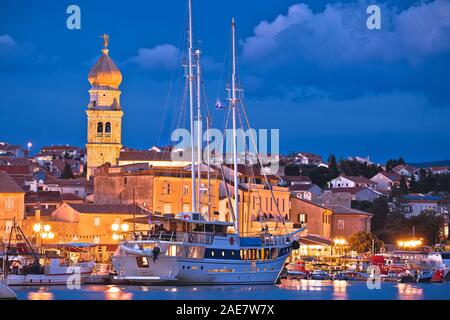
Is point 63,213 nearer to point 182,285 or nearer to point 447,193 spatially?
point 182,285

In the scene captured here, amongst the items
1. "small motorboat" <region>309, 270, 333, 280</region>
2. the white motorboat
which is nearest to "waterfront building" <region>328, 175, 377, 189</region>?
"small motorboat" <region>309, 270, 333, 280</region>

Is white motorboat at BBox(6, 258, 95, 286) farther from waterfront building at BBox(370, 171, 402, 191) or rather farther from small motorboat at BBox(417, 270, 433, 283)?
waterfront building at BBox(370, 171, 402, 191)

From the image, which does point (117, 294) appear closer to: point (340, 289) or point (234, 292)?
point (234, 292)

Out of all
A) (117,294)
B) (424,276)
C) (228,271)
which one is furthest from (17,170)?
(117,294)

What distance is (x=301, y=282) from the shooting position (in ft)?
251

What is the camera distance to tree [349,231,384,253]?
102 m

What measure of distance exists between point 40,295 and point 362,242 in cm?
4889

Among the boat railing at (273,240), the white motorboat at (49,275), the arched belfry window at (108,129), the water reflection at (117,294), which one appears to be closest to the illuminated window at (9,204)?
the white motorboat at (49,275)

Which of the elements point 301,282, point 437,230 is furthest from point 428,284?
point 437,230

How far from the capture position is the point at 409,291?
2670 inches

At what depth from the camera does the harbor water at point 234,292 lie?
2238 inches

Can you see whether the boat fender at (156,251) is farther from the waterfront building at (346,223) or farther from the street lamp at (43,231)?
the waterfront building at (346,223)

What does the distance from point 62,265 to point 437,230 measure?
51578 millimetres
